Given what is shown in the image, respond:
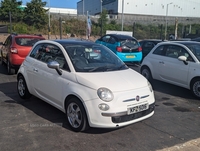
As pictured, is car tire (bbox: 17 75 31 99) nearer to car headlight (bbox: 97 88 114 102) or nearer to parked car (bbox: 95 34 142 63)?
car headlight (bbox: 97 88 114 102)

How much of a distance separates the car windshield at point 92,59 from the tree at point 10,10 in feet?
102

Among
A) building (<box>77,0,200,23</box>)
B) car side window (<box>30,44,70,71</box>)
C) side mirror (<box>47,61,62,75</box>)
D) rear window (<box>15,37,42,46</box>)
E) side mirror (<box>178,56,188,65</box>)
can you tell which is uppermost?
building (<box>77,0,200,23</box>)

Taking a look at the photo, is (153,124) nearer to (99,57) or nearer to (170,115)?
(170,115)

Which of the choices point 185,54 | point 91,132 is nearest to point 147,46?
point 185,54

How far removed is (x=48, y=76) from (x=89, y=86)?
122 centimetres

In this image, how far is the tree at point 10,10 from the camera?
110ft

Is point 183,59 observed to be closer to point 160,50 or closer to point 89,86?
point 160,50

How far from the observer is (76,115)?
413 cm

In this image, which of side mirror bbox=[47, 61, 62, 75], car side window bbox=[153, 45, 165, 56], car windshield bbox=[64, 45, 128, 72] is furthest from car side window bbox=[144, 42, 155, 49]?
side mirror bbox=[47, 61, 62, 75]

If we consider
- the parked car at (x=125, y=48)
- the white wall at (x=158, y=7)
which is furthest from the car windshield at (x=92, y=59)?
the white wall at (x=158, y=7)

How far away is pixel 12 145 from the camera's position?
367 centimetres

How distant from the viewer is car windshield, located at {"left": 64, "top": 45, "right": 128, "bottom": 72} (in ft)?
14.6

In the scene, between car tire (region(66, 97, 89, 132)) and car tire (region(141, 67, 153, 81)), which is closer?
car tire (region(66, 97, 89, 132))

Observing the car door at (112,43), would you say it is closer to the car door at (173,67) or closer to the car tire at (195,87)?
the car door at (173,67)
